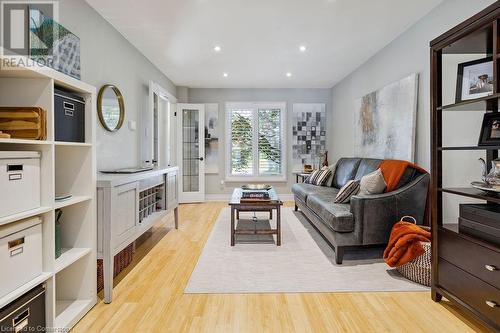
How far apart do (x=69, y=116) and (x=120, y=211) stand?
2.71ft

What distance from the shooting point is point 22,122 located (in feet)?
5.02

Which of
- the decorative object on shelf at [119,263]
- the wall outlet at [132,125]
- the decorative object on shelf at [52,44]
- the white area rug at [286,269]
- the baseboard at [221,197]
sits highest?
the decorative object on shelf at [52,44]

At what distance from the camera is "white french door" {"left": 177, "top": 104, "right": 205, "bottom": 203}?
629 centimetres

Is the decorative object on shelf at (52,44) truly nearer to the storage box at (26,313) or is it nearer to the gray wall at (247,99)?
the storage box at (26,313)

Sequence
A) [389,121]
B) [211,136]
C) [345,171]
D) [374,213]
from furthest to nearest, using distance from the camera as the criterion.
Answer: [211,136] → [345,171] → [389,121] → [374,213]

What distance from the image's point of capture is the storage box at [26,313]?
1346 millimetres

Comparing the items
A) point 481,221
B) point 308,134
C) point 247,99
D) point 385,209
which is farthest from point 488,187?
point 247,99

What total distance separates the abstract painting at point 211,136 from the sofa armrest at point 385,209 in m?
4.19

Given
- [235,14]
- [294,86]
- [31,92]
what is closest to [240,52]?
[235,14]

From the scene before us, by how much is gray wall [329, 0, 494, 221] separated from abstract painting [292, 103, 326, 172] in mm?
1604

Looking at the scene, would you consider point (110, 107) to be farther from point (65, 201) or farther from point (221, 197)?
point (221, 197)

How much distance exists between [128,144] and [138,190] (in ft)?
4.16

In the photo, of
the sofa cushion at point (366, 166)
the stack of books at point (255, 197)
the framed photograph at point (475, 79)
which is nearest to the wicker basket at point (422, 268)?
the framed photograph at point (475, 79)

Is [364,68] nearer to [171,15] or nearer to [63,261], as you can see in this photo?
[171,15]
